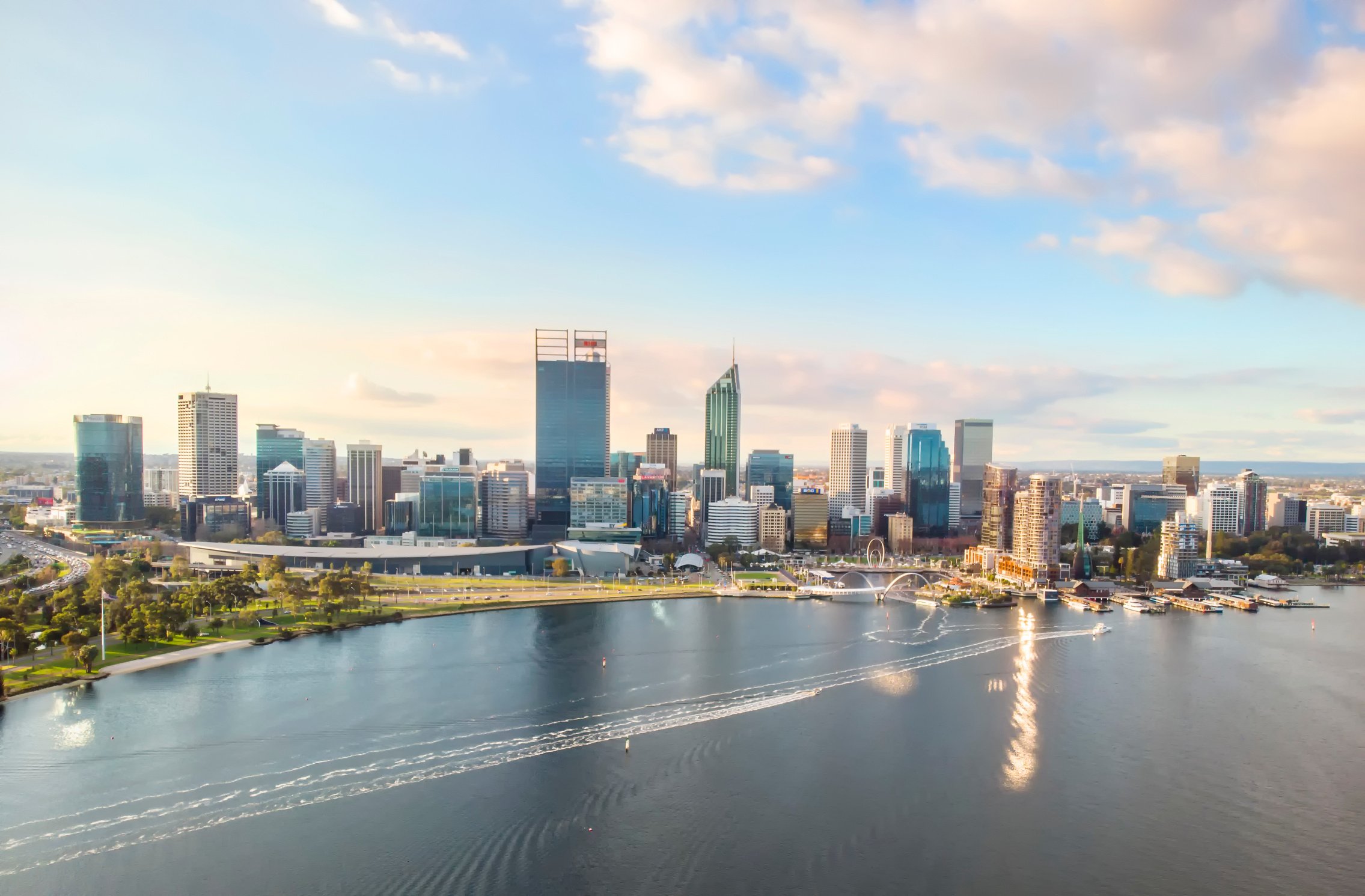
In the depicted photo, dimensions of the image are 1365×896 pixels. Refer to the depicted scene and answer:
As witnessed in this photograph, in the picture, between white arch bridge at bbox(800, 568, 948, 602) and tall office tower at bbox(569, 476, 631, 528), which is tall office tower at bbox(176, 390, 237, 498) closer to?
tall office tower at bbox(569, 476, 631, 528)

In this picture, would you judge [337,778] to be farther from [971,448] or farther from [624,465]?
[971,448]

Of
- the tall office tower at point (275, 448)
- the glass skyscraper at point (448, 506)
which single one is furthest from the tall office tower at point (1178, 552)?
the tall office tower at point (275, 448)

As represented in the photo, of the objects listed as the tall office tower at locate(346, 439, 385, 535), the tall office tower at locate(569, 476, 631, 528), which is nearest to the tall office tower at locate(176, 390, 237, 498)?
the tall office tower at locate(346, 439, 385, 535)

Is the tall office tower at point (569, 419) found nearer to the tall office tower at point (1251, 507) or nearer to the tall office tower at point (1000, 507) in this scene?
the tall office tower at point (1000, 507)

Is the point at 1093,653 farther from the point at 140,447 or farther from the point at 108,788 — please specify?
the point at 140,447

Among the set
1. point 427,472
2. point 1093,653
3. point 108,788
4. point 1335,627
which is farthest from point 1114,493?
point 108,788

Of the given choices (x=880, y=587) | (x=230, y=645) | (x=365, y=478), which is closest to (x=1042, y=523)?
(x=880, y=587)

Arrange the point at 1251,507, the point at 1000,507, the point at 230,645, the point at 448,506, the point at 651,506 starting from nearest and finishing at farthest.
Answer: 1. the point at 230,645
2. the point at 1000,507
3. the point at 448,506
4. the point at 1251,507
5. the point at 651,506
